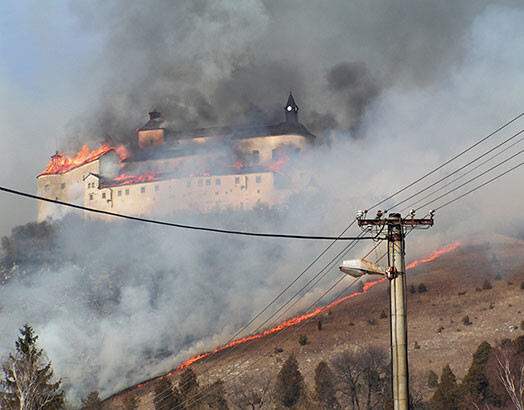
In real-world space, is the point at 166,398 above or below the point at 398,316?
below

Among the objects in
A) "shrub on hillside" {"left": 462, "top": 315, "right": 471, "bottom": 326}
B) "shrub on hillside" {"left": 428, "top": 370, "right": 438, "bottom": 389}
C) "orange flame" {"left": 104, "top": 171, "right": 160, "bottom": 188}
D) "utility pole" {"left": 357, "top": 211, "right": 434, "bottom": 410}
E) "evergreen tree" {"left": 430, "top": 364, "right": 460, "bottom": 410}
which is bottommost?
"evergreen tree" {"left": 430, "top": 364, "right": 460, "bottom": 410}

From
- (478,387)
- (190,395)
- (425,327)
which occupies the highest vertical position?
(425,327)

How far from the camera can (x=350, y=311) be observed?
139 m

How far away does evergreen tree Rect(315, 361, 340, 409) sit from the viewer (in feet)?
293

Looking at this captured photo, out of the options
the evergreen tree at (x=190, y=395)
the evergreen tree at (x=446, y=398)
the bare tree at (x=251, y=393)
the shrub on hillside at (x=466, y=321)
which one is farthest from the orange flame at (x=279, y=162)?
the evergreen tree at (x=446, y=398)

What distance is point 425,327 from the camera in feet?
400

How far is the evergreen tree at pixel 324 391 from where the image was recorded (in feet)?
293

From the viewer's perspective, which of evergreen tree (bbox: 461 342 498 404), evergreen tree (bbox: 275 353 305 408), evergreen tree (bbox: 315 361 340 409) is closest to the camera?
evergreen tree (bbox: 461 342 498 404)

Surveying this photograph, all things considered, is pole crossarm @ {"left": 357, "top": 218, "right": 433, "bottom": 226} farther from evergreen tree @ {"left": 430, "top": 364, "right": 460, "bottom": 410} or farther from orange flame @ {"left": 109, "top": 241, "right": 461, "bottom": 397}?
orange flame @ {"left": 109, "top": 241, "right": 461, "bottom": 397}

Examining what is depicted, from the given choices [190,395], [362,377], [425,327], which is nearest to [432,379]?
[362,377]

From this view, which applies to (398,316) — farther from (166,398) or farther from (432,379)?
(432,379)

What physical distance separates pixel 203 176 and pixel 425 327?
7692cm

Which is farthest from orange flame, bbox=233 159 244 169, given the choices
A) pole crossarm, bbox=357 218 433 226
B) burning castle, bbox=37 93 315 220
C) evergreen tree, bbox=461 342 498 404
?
pole crossarm, bbox=357 218 433 226

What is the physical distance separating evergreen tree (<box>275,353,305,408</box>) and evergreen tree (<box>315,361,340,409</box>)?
252cm
